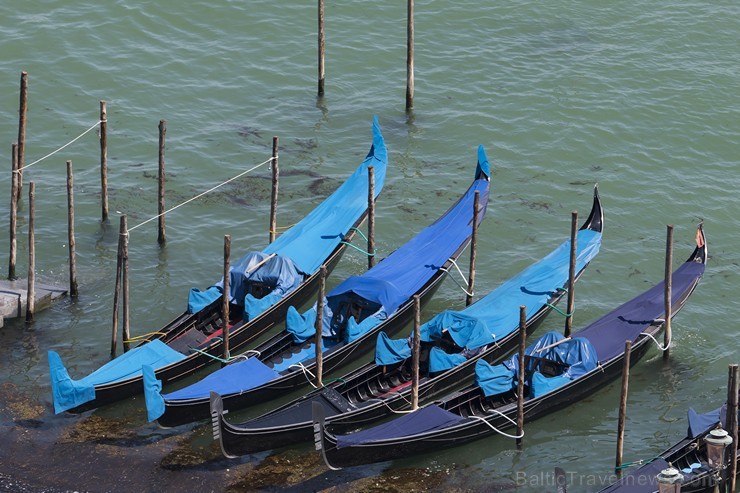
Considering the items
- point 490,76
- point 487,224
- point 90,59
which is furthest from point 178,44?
point 487,224

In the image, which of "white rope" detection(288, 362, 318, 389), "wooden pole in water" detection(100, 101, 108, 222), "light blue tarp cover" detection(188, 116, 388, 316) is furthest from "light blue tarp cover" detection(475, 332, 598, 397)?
"wooden pole in water" detection(100, 101, 108, 222)

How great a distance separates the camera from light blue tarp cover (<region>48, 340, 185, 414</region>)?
21328mm

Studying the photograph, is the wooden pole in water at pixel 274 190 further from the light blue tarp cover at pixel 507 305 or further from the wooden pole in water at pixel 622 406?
the wooden pole in water at pixel 622 406

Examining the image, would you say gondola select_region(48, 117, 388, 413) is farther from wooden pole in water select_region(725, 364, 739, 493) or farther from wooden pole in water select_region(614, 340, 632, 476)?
wooden pole in water select_region(725, 364, 739, 493)

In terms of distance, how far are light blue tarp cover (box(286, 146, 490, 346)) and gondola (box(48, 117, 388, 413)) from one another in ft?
3.42

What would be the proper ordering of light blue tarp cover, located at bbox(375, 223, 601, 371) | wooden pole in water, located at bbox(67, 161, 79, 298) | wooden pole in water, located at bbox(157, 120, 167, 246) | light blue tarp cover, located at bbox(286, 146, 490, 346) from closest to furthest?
light blue tarp cover, located at bbox(375, 223, 601, 371) < light blue tarp cover, located at bbox(286, 146, 490, 346) < wooden pole in water, located at bbox(67, 161, 79, 298) < wooden pole in water, located at bbox(157, 120, 167, 246)

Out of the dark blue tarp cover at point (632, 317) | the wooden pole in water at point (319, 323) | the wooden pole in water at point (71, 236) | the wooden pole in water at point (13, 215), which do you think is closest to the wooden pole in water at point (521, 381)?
the dark blue tarp cover at point (632, 317)

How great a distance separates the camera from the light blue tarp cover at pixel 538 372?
874 inches

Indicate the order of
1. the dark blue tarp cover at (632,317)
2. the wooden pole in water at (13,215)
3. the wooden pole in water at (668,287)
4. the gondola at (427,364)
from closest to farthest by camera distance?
1. the gondola at (427,364)
2. the wooden pole in water at (668,287)
3. the dark blue tarp cover at (632,317)
4. the wooden pole in water at (13,215)

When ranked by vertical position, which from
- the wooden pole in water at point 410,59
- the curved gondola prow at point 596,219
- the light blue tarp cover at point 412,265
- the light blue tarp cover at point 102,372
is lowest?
the light blue tarp cover at point 102,372

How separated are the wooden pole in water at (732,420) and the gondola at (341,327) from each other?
6793 millimetres

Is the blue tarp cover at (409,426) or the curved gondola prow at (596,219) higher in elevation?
the curved gondola prow at (596,219)

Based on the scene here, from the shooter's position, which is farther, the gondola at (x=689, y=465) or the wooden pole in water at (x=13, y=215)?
the wooden pole in water at (x=13, y=215)

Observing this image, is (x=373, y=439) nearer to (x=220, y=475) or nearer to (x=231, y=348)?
(x=220, y=475)
